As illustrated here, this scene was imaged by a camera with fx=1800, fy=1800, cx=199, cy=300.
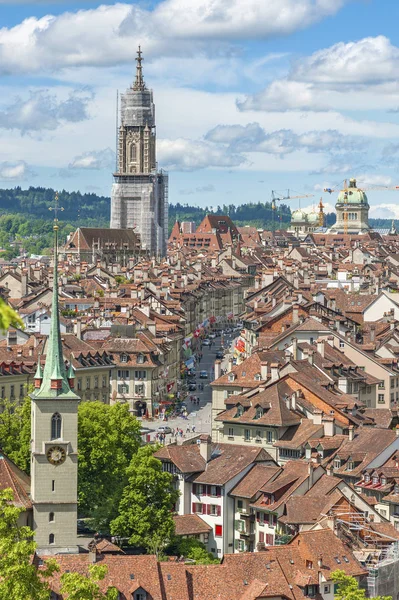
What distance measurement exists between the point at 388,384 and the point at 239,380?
1592cm

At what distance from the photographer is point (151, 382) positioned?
14350cm

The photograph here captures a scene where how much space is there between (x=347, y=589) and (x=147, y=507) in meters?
16.7

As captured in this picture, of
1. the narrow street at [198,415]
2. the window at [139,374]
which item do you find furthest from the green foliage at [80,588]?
the window at [139,374]

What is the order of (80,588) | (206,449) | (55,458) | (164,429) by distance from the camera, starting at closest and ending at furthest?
(80,588)
(55,458)
(206,449)
(164,429)

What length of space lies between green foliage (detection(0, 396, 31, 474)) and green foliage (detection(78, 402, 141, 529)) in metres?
2.87

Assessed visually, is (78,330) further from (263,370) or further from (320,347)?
(263,370)

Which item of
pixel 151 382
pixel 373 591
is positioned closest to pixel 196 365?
pixel 151 382

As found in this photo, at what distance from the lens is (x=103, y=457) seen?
90812 mm

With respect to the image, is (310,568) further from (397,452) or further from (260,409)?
(260,409)

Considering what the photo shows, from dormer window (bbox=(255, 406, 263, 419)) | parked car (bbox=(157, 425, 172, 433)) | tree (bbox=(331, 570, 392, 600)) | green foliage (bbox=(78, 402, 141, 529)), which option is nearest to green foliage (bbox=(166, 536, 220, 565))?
green foliage (bbox=(78, 402, 141, 529))

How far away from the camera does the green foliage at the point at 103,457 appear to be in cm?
8744

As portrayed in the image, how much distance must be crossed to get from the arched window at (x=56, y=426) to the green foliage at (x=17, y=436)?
8337 mm

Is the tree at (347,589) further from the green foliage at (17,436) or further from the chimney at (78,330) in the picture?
the chimney at (78,330)

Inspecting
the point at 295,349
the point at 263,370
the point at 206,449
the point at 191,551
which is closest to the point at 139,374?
the point at 295,349
